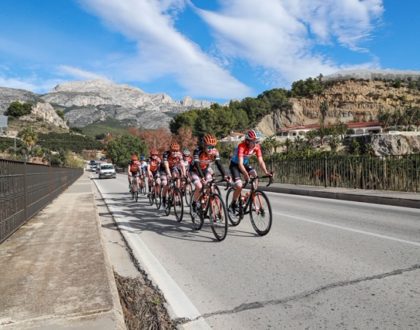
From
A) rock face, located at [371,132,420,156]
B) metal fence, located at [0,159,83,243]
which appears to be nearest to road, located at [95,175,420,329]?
metal fence, located at [0,159,83,243]

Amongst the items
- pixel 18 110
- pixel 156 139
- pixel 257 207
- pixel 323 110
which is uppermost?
pixel 18 110

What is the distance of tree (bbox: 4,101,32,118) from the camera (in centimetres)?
15688

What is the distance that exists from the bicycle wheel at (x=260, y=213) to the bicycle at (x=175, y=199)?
239cm

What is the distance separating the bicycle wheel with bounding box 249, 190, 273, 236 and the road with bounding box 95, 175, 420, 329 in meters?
0.19

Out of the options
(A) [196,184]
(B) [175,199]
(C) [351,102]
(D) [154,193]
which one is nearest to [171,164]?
(B) [175,199]

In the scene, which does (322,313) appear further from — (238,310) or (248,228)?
(248,228)

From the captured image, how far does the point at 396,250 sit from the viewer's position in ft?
20.0

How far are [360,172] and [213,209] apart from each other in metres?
11.6

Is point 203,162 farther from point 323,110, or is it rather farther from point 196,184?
point 323,110

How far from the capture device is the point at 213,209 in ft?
25.4

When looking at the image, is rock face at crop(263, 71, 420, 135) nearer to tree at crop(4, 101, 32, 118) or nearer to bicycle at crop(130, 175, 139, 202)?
tree at crop(4, 101, 32, 118)

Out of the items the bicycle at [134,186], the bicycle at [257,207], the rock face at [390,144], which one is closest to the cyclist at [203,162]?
the bicycle at [257,207]

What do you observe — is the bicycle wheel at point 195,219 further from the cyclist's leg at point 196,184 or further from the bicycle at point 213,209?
the cyclist's leg at point 196,184

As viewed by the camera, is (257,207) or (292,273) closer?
(292,273)
